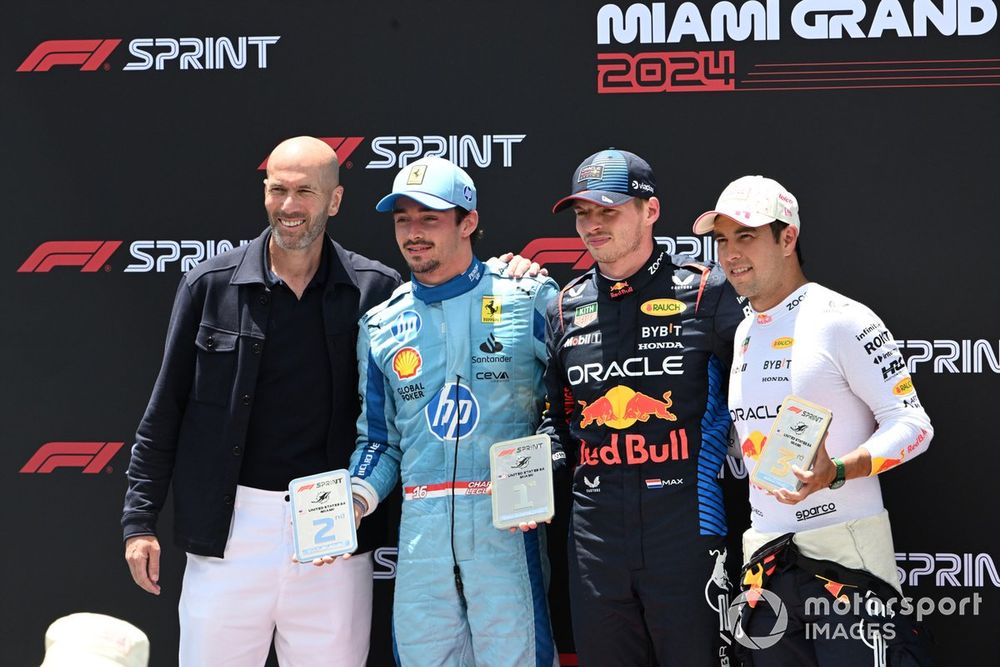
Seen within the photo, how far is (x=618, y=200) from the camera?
3.02 metres

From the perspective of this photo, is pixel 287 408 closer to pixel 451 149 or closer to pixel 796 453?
pixel 451 149

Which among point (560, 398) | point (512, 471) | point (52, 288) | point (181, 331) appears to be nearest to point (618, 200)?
point (560, 398)

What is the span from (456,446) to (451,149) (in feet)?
3.96

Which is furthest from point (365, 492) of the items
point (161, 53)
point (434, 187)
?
point (161, 53)

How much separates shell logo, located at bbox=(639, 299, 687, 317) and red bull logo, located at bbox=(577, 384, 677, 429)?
23cm

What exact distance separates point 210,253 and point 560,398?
152 centimetres

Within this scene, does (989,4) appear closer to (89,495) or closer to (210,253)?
(210,253)

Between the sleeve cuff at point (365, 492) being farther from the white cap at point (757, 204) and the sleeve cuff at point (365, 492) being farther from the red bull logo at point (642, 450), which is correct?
the white cap at point (757, 204)

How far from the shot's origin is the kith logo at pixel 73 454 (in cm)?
391

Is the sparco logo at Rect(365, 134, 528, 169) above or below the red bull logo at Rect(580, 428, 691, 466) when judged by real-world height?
above

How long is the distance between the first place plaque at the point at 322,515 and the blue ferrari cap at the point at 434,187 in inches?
32.0

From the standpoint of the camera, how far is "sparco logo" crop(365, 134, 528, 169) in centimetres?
379

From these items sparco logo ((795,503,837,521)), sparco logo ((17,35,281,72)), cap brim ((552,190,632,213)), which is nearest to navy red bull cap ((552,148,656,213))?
cap brim ((552,190,632,213))
